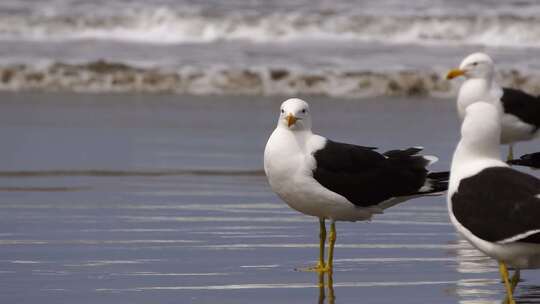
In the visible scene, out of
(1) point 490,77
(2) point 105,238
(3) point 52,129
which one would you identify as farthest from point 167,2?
(2) point 105,238

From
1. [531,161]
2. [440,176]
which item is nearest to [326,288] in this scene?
[531,161]

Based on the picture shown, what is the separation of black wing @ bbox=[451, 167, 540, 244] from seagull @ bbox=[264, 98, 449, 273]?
1.45m

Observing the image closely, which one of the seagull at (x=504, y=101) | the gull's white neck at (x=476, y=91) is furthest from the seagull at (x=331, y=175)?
the gull's white neck at (x=476, y=91)

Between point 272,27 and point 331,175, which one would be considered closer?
point 331,175

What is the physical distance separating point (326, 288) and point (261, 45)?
18.9 m

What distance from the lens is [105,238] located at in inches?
304

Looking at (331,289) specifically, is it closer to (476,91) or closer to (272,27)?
(476,91)

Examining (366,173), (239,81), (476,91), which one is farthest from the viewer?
(239,81)

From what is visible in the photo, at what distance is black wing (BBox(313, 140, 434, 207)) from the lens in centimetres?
700

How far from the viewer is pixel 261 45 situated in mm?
24953

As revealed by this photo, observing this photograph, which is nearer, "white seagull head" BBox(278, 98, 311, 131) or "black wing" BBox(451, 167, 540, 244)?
"black wing" BBox(451, 167, 540, 244)

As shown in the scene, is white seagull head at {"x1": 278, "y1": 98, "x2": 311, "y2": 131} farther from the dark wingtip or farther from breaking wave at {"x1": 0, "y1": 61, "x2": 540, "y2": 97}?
breaking wave at {"x1": 0, "y1": 61, "x2": 540, "y2": 97}

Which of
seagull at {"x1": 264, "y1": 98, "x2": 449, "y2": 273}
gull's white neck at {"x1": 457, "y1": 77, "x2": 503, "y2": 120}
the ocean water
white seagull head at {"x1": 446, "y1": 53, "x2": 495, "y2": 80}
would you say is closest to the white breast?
seagull at {"x1": 264, "y1": 98, "x2": 449, "y2": 273}

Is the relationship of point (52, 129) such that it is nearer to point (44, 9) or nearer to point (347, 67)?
point (347, 67)
